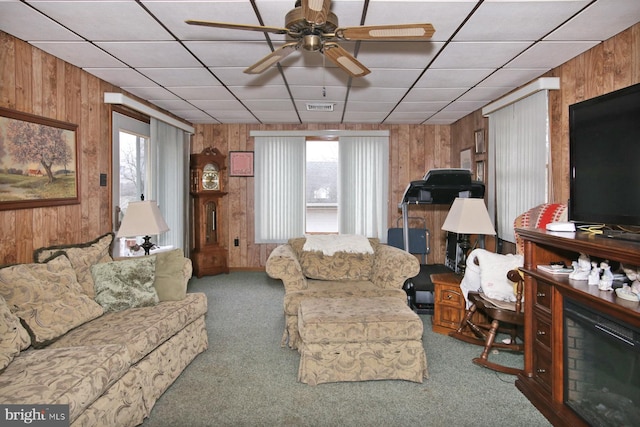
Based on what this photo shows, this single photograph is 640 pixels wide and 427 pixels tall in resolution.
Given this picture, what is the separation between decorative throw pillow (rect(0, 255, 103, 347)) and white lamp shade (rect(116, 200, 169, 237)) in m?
0.81

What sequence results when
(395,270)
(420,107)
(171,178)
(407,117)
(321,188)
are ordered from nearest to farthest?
(395,270) → (420,107) → (171,178) → (407,117) → (321,188)

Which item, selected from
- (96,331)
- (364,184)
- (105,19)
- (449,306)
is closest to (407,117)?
(364,184)

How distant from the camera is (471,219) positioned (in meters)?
3.43

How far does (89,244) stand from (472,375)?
9.82 feet

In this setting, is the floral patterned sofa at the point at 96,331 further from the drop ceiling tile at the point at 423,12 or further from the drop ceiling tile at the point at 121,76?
the drop ceiling tile at the point at 423,12

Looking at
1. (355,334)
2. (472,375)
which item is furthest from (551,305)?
(355,334)

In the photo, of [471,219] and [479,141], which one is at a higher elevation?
[479,141]

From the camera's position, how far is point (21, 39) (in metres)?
2.81

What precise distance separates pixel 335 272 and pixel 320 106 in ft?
7.58

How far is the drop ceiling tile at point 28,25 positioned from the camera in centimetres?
234

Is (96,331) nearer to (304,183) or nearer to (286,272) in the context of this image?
(286,272)

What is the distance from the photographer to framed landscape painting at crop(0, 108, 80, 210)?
8.82ft

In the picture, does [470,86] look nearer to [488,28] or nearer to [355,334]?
[488,28]

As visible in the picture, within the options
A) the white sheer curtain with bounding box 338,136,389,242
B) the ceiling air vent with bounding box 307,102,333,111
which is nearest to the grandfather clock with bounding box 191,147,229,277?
the ceiling air vent with bounding box 307,102,333,111
